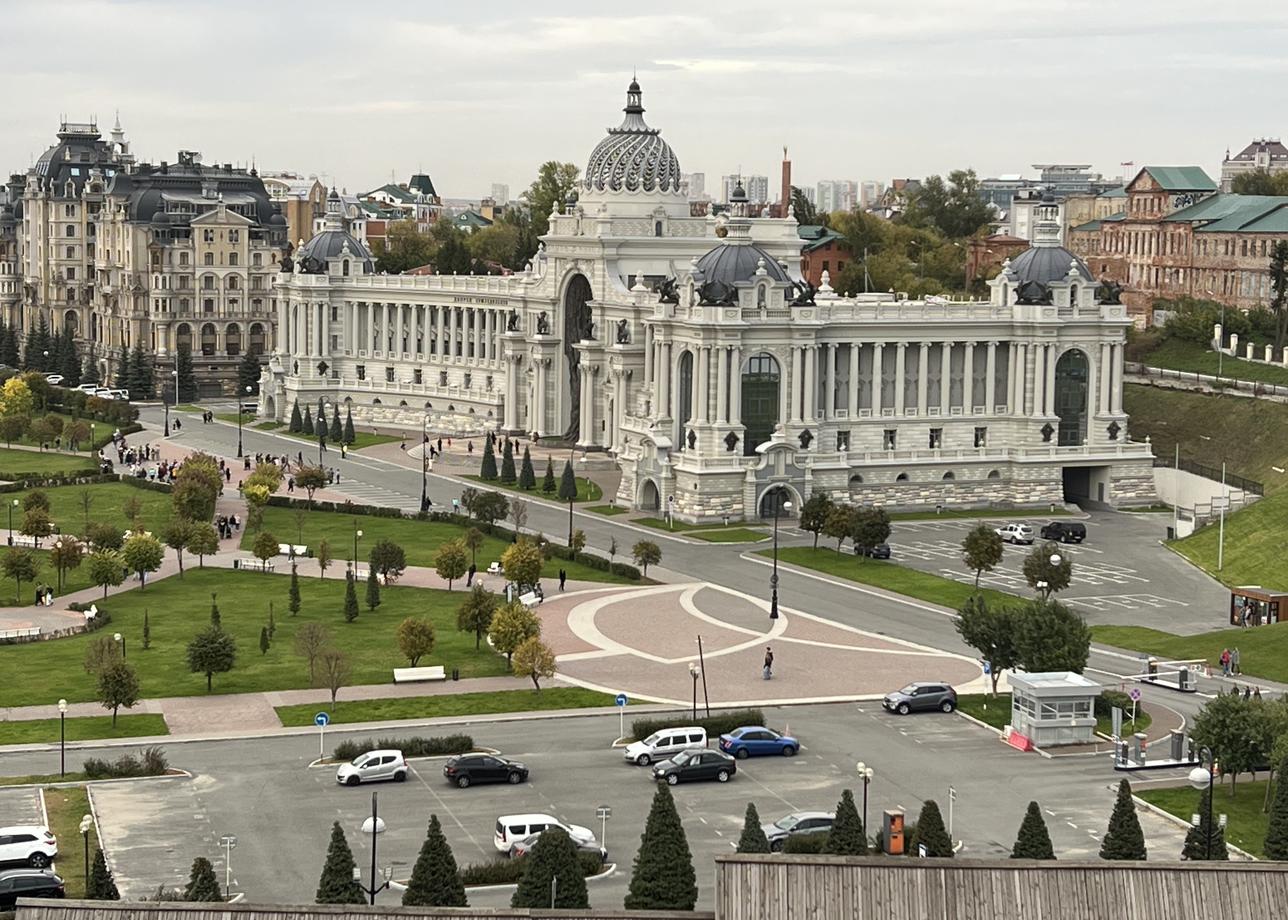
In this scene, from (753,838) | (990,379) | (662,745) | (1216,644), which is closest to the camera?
(753,838)

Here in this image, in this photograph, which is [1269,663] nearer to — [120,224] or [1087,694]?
[1087,694]

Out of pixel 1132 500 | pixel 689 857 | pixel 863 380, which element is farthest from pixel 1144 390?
pixel 689 857

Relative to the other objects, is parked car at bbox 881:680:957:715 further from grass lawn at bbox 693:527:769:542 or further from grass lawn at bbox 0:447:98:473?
grass lawn at bbox 0:447:98:473

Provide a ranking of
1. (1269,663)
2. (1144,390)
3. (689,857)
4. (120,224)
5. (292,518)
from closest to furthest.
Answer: (689,857), (1269,663), (292,518), (1144,390), (120,224)

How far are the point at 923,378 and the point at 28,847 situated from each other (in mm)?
77692

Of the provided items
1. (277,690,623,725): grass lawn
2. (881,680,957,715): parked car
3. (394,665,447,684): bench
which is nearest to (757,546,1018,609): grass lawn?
(881,680,957,715): parked car

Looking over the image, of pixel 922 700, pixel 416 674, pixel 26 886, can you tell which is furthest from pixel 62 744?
pixel 922 700

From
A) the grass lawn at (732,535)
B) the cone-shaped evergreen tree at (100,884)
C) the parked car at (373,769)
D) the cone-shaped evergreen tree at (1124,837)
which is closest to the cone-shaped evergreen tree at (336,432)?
the grass lawn at (732,535)

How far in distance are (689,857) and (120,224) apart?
158 m

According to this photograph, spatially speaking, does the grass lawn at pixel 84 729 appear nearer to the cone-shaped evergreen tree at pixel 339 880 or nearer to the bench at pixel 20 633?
the bench at pixel 20 633

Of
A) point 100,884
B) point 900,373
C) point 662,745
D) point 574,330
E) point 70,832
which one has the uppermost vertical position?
point 574,330

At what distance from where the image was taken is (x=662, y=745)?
6581cm

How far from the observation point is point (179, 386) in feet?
582

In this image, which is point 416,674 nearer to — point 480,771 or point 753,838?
point 480,771
